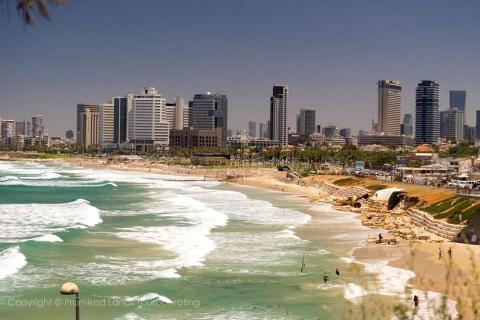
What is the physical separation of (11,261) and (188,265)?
25.9 ft

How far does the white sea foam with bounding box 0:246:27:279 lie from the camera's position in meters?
28.6

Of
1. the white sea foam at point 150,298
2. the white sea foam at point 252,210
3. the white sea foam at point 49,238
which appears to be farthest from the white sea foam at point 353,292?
the white sea foam at point 252,210

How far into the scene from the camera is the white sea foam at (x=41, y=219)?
40812 mm

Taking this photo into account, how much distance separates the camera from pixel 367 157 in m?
128

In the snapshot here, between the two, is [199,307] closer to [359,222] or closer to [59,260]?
[59,260]

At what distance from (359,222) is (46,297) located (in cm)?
2909

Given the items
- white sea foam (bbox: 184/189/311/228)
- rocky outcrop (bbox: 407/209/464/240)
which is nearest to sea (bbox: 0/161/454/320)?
white sea foam (bbox: 184/189/311/228)

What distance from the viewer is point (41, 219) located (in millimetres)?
49125

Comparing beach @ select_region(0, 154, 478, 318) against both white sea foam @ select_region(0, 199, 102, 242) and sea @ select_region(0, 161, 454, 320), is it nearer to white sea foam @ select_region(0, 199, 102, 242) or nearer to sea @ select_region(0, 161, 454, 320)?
sea @ select_region(0, 161, 454, 320)

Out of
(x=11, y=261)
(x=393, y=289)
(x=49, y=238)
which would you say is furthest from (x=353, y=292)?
(x=49, y=238)

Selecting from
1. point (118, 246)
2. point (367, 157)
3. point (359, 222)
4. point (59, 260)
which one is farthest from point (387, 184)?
point (367, 157)

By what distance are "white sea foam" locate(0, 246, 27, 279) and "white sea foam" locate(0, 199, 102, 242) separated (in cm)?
471

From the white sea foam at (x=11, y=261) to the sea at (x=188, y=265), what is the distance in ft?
0.15

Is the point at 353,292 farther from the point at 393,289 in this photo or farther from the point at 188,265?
the point at 188,265
